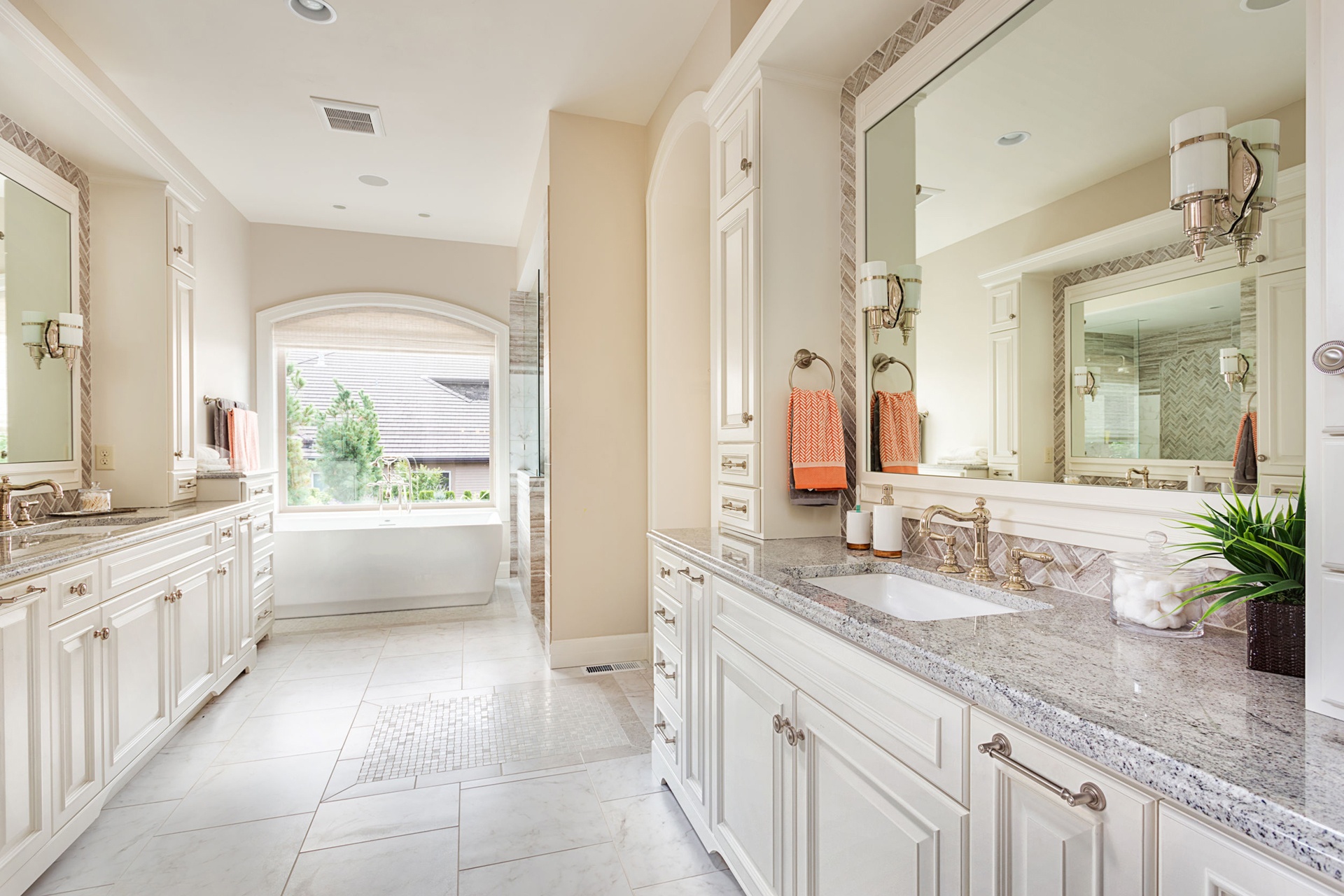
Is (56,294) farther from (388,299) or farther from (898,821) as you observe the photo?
(898,821)

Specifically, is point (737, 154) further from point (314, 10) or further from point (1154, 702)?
point (1154, 702)

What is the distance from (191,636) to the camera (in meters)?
2.79

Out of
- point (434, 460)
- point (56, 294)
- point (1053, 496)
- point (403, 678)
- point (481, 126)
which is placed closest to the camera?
point (1053, 496)

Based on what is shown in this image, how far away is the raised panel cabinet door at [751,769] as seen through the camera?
1451 millimetres

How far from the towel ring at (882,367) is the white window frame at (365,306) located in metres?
4.14

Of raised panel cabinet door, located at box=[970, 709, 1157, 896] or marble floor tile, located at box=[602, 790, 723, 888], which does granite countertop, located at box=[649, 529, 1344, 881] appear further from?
marble floor tile, located at box=[602, 790, 723, 888]

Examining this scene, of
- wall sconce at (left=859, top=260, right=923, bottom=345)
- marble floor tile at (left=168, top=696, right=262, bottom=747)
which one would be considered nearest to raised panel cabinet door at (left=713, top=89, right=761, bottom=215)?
wall sconce at (left=859, top=260, right=923, bottom=345)

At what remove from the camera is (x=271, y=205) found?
15.3 ft

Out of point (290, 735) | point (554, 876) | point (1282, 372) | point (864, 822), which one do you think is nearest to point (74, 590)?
point (290, 735)

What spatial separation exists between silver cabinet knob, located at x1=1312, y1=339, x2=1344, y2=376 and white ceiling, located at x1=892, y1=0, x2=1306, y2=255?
1.79ft

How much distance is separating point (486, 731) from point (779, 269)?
2.16 meters

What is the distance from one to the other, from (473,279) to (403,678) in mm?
3426

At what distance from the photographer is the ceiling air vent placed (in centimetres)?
329

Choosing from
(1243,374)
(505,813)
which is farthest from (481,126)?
(1243,374)
